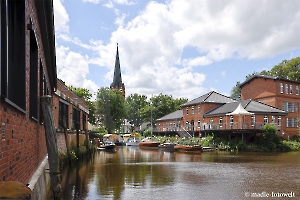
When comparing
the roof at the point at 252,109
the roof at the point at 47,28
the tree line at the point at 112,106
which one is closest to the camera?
the roof at the point at 47,28

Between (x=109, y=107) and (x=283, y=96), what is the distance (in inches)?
1578

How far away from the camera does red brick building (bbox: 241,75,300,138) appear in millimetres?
46375

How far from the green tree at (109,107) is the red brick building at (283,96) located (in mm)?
35081

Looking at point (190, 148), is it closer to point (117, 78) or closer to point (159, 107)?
point (159, 107)

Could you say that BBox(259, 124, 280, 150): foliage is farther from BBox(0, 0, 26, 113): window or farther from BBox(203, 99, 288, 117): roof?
BBox(0, 0, 26, 113): window

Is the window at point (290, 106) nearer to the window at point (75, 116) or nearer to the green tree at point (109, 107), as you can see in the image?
the window at point (75, 116)

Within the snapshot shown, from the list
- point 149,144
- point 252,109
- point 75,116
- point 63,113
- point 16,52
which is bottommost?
point 149,144

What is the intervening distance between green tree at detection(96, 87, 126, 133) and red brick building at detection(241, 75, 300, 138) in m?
35.1

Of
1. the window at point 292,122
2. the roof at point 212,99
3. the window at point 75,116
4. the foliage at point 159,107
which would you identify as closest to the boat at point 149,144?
the roof at point 212,99

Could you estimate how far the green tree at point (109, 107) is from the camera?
7512 cm

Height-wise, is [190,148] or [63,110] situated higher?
[63,110]

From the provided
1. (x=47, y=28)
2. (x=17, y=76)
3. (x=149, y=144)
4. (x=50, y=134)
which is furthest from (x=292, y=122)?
(x=17, y=76)

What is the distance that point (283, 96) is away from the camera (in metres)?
47.4

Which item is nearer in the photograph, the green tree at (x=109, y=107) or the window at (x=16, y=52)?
the window at (x=16, y=52)
